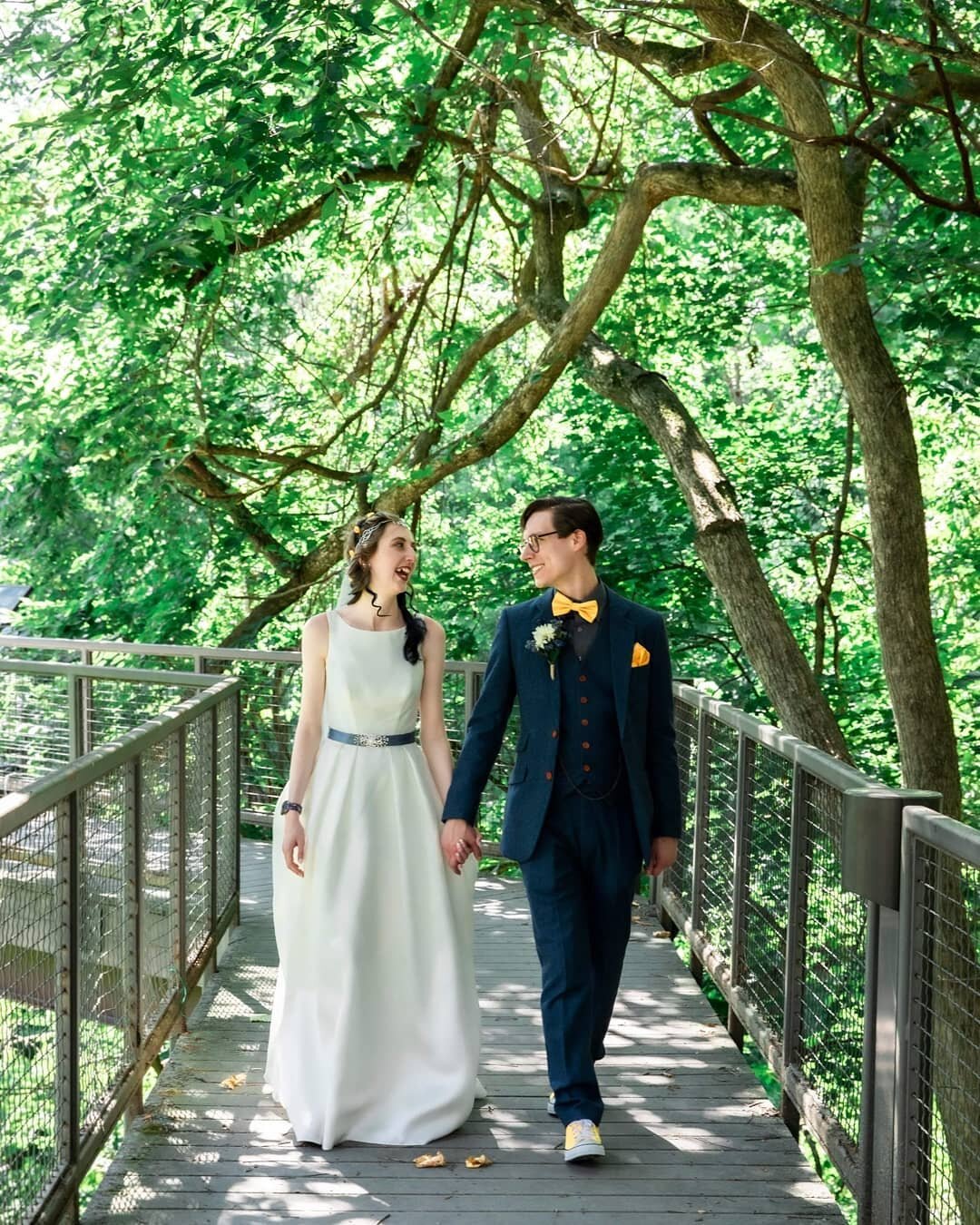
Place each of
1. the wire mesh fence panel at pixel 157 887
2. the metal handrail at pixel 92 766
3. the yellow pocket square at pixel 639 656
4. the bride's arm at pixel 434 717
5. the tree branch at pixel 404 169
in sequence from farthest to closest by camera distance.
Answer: the tree branch at pixel 404 169
the bride's arm at pixel 434 717
the wire mesh fence panel at pixel 157 887
the yellow pocket square at pixel 639 656
the metal handrail at pixel 92 766

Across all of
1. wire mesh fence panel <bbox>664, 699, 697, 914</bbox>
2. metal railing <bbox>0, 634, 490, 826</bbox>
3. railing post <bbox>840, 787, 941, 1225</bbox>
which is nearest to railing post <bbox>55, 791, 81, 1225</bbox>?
railing post <bbox>840, 787, 941, 1225</bbox>

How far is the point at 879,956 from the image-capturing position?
3520 millimetres

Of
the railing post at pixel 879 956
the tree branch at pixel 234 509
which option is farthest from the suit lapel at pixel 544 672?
the tree branch at pixel 234 509

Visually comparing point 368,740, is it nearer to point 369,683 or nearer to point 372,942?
point 369,683

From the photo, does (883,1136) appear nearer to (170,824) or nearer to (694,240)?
(170,824)

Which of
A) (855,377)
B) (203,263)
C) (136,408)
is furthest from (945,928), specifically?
(136,408)

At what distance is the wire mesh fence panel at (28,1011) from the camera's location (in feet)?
10.7

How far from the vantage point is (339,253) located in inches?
497

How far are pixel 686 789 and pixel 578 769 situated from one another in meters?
2.96

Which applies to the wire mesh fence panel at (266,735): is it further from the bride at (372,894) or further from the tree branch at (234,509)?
the bride at (372,894)

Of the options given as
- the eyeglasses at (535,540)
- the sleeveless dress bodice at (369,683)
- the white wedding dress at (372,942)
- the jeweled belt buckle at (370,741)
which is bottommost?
the white wedding dress at (372,942)

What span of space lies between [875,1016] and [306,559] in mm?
9837

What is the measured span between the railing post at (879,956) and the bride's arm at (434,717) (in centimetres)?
187

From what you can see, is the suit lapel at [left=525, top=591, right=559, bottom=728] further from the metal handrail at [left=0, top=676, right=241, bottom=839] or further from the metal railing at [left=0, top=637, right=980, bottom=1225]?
the metal handrail at [left=0, top=676, right=241, bottom=839]
